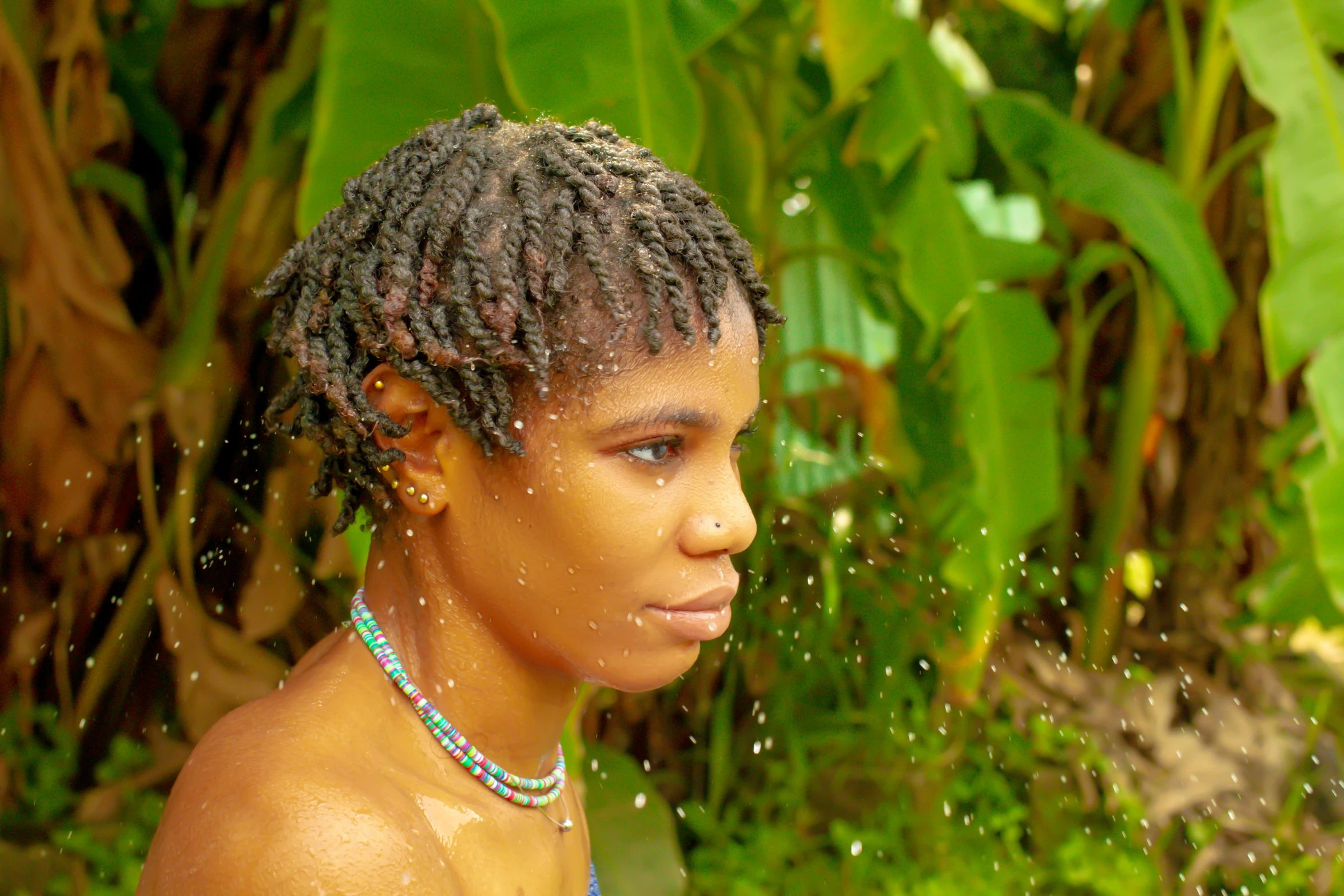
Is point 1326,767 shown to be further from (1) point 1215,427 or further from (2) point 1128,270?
(2) point 1128,270

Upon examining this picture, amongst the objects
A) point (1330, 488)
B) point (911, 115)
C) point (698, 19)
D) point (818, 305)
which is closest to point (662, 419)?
point (698, 19)

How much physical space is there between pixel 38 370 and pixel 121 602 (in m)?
0.45

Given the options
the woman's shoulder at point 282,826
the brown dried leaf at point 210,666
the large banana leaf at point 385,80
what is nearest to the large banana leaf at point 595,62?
the large banana leaf at point 385,80

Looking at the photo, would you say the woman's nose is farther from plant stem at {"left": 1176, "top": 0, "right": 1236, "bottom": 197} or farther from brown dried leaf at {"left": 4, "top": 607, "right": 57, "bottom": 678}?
plant stem at {"left": 1176, "top": 0, "right": 1236, "bottom": 197}

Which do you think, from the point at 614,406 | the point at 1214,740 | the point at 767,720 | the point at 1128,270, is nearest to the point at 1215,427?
the point at 1128,270

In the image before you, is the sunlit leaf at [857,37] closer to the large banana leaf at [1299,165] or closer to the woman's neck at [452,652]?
the large banana leaf at [1299,165]

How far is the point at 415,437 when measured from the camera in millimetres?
955

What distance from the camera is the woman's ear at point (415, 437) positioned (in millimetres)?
933

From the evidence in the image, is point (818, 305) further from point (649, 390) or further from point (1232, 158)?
point (649, 390)

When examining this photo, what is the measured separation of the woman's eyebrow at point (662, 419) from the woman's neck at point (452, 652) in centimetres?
19

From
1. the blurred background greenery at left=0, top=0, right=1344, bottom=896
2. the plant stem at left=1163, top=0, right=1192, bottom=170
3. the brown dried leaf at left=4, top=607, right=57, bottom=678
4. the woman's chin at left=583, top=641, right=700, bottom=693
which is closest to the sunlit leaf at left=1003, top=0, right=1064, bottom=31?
the blurred background greenery at left=0, top=0, right=1344, bottom=896

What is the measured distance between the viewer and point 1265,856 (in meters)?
2.44

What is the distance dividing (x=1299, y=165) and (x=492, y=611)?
1.42 meters

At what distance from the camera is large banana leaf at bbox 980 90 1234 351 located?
2.15m
